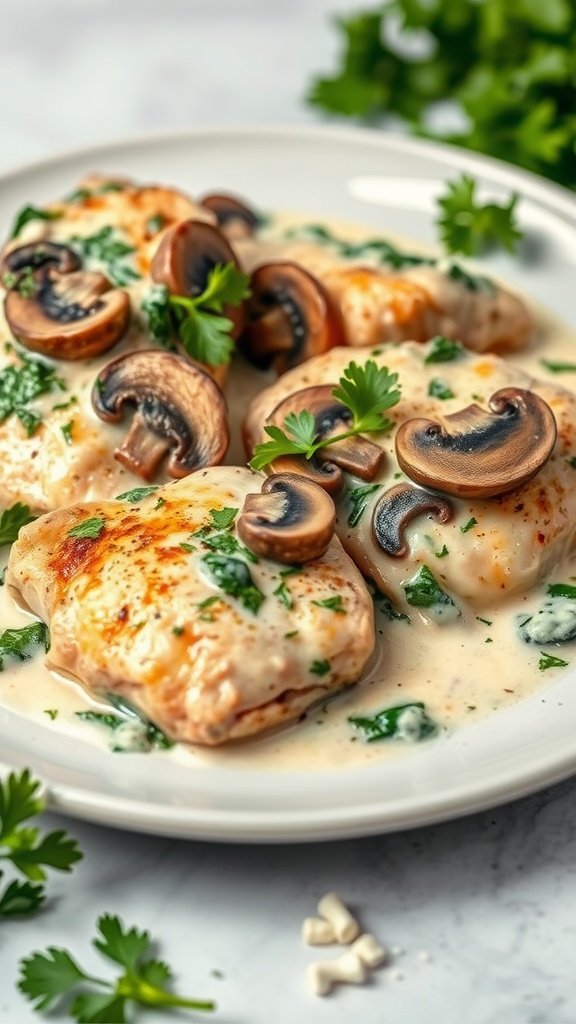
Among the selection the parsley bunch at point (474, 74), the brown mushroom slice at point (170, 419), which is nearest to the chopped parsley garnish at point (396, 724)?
the brown mushroom slice at point (170, 419)

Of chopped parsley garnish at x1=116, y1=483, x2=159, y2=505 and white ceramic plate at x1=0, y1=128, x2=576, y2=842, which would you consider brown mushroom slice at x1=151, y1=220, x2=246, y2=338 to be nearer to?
chopped parsley garnish at x1=116, y1=483, x2=159, y2=505

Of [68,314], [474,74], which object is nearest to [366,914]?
[68,314]

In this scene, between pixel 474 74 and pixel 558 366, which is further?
pixel 474 74

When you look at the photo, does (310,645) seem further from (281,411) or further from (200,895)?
(281,411)

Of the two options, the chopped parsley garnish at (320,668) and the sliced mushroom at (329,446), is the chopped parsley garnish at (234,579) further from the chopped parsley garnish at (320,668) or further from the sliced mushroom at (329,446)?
the sliced mushroom at (329,446)

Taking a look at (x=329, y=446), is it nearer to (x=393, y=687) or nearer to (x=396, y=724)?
(x=393, y=687)

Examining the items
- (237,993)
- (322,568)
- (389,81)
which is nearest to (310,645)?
(322,568)

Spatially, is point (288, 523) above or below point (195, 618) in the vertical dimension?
above
